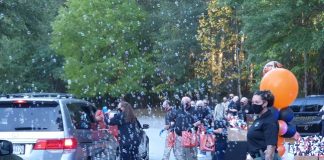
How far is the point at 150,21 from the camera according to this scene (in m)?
60.3

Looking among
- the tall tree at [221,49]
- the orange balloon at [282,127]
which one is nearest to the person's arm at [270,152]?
the orange balloon at [282,127]

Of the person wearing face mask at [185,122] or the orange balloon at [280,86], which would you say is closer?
the orange balloon at [280,86]

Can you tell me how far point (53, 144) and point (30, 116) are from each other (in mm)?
648

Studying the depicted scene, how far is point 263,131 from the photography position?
8.87 metres

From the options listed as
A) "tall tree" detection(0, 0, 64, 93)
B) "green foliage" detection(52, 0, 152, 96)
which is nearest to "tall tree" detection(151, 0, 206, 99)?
"green foliage" detection(52, 0, 152, 96)

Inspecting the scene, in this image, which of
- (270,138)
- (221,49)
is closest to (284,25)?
(270,138)

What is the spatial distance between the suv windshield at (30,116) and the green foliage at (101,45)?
1748 inches

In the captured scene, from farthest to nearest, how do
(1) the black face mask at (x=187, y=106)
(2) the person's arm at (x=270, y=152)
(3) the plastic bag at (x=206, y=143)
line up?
(3) the plastic bag at (x=206, y=143) < (1) the black face mask at (x=187, y=106) < (2) the person's arm at (x=270, y=152)

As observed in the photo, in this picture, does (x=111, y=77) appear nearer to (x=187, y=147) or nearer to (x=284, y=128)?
(x=187, y=147)

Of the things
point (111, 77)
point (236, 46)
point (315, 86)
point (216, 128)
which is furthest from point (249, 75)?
point (216, 128)

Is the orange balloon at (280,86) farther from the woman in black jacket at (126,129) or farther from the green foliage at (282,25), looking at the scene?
the green foliage at (282,25)

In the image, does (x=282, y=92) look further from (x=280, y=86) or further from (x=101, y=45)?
(x=101, y=45)

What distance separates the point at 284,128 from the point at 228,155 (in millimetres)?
5638

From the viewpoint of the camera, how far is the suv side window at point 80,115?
1170 cm
